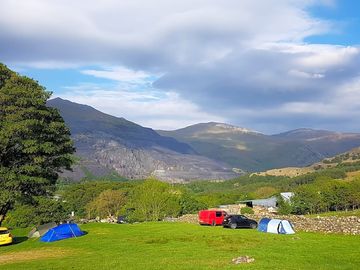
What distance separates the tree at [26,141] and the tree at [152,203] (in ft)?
203

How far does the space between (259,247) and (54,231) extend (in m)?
22.1

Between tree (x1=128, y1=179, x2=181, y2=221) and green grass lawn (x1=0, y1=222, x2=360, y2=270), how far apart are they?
68.0m

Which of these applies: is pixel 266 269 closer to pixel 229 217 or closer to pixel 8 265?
pixel 8 265

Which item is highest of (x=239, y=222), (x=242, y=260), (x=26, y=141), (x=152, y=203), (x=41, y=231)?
(x=26, y=141)

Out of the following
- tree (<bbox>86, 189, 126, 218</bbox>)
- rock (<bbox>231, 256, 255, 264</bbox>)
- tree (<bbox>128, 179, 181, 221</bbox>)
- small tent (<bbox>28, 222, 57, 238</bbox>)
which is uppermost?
rock (<bbox>231, 256, 255, 264</bbox>)

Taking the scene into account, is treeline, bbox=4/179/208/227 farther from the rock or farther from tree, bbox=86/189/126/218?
the rock

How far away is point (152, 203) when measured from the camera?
112812 mm

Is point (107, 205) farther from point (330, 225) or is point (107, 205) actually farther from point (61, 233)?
point (330, 225)

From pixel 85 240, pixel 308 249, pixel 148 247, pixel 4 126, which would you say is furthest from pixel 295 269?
pixel 4 126

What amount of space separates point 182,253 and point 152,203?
82.8 metres

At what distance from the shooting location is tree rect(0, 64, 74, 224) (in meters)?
45.5

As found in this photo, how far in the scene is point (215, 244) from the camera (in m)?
35.6

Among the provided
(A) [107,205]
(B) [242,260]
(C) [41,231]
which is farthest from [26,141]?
(A) [107,205]

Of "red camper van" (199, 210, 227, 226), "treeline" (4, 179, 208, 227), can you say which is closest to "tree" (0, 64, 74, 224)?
"treeline" (4, 179, 208, 227)
